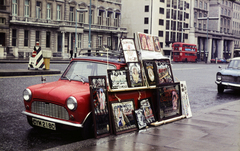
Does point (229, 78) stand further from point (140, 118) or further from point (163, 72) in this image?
point (140, 118)

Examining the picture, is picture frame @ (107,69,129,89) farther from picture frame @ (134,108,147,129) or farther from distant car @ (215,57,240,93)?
distant car @ (215,57,240,93)

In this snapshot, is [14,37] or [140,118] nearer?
[140,118]

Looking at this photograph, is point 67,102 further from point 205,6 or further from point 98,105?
point 205,6

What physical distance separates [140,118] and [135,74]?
92cm

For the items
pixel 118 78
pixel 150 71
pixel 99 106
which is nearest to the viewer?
pixel 99 106

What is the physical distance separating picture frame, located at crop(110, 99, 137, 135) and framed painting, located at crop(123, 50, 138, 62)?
0.89 m

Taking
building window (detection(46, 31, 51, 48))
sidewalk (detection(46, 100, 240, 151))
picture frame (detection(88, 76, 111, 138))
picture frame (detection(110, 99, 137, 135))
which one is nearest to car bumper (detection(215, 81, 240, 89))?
sidewalk (detection(46, 100, 240, 151))

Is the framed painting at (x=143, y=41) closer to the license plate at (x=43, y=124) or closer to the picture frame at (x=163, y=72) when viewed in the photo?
the picture frame at (x=163, y=72)

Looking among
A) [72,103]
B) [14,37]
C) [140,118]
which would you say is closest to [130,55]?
[140,118]

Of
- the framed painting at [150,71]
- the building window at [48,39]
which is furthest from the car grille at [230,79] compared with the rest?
the building window at [48,39]

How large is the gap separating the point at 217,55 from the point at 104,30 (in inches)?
2054

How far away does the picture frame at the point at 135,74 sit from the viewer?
21.7ft

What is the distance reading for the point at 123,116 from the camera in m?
6.19

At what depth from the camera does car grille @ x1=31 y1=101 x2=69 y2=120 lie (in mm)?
5629
